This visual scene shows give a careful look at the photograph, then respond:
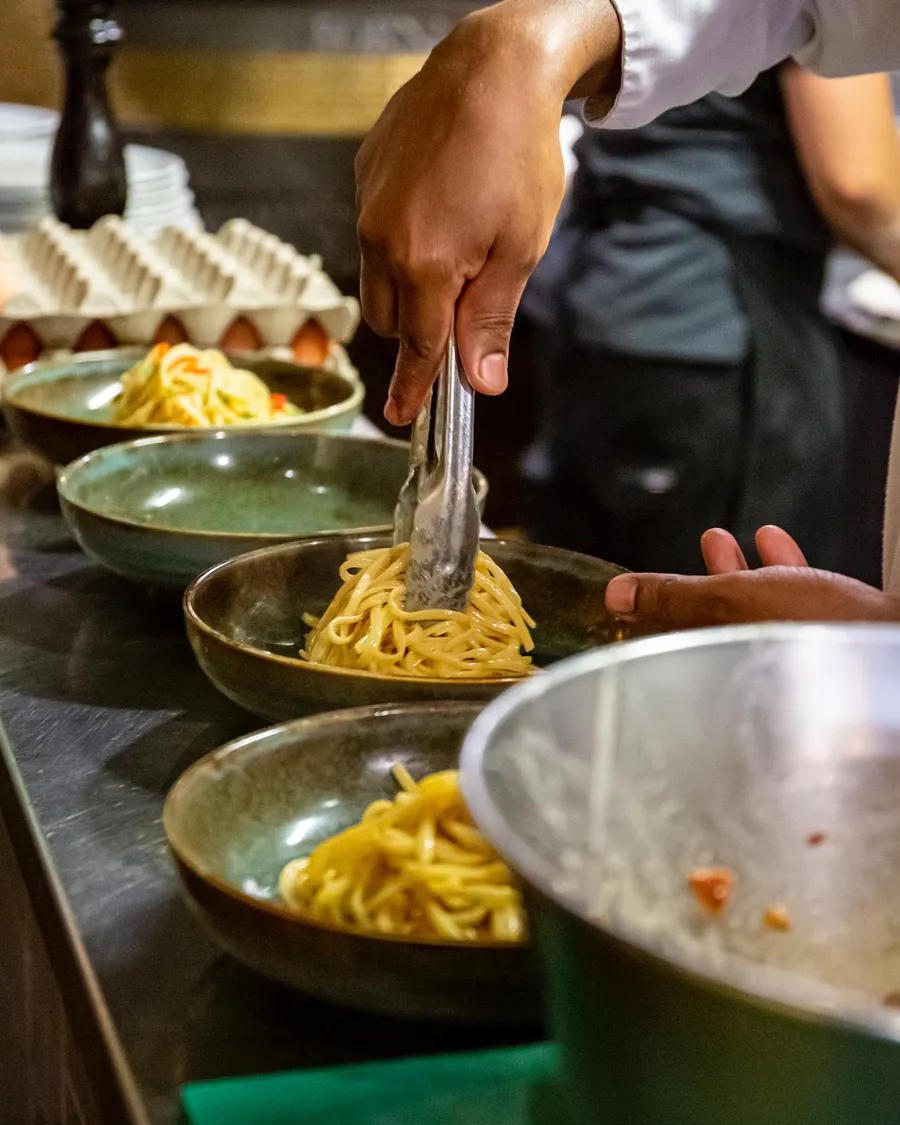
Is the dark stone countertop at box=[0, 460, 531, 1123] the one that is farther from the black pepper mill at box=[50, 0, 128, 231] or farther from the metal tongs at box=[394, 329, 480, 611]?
the black pepper mill at box=[50, 0, 128, 231]

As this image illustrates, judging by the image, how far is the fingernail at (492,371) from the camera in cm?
117

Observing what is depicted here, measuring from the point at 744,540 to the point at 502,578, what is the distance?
6.27 feet

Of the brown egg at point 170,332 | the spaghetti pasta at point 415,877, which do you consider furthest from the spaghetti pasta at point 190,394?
the spaghetti pasta at point 415,877

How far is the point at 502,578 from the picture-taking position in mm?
1314

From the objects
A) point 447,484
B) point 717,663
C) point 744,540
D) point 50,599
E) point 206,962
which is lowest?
point 744,540

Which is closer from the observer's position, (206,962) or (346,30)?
(206,962)

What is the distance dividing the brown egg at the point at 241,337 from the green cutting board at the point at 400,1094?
160 centimetres

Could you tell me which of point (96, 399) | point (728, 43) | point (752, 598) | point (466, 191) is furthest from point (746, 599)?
point (96, 399)

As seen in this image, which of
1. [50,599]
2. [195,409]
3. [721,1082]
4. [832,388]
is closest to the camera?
[721,1082]

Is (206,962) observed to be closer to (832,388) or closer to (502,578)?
(502,578)

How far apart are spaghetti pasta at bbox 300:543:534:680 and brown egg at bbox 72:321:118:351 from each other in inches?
41.2

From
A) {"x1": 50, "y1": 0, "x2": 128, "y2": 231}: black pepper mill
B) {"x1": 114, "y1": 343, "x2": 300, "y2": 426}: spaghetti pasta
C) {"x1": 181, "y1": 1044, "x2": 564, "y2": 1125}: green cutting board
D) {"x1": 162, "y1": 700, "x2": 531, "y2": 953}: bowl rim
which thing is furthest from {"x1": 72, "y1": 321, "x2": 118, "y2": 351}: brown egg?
{"x1": 181, "y1": 1044, "x2": 564, "y2": 1125}: green cutting board

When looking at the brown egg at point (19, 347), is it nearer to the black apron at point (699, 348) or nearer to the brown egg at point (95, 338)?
the brown egg at point (95, 338)

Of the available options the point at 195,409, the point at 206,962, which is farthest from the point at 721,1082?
the point at 195,409
